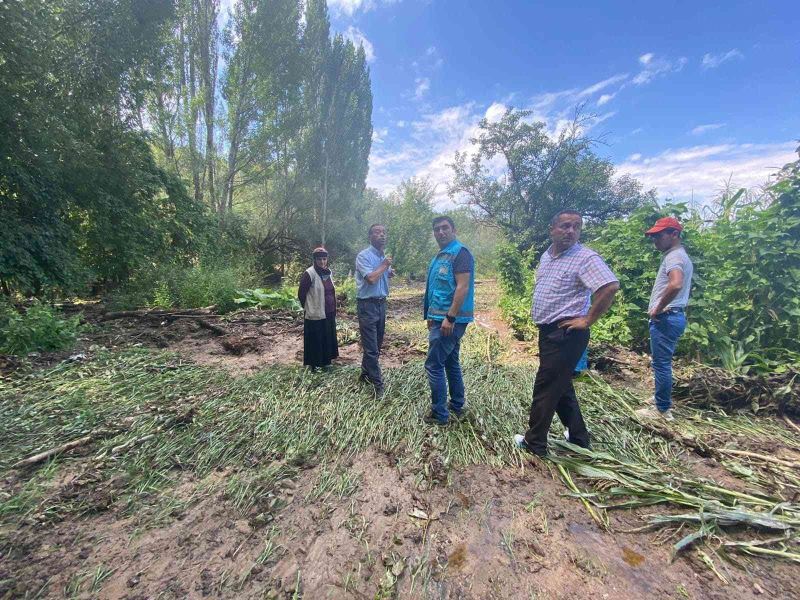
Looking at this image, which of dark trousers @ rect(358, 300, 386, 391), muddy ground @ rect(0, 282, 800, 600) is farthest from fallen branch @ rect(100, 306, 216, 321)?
muddy ground @ rect(0, 282, 800, 600)

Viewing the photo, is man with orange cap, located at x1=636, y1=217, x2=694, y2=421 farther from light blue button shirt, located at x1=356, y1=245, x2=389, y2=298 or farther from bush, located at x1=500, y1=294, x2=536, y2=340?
bush, located at x1=500, y1=294, x2=536, y2=340

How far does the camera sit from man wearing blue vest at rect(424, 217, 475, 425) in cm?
267

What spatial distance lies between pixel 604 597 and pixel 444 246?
2.34 m

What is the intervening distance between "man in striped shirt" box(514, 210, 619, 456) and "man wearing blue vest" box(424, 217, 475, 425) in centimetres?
56

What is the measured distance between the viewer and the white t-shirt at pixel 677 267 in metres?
2.87

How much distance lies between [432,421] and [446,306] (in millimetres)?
1051

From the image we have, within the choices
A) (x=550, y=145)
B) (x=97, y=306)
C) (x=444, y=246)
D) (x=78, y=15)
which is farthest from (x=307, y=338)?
(x=550, y=145)

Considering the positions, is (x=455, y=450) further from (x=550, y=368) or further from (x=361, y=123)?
(x=361, y=123)

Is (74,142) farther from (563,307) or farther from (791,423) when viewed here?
(791,423)

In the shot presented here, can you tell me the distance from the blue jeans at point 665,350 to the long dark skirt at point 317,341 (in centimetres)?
348

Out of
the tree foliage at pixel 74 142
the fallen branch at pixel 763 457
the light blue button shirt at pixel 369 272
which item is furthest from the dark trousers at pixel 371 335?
the tree foliage at pixel 74 142

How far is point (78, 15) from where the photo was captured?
6609mm

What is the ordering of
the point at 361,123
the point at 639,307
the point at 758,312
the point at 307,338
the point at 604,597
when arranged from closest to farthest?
the point at 604,597, the point at 758,312, the point at 307,338, the point at 639,307, the point at 361,123

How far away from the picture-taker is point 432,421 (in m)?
2.95
